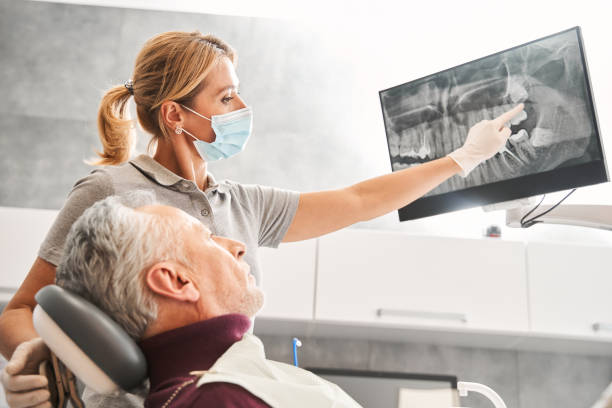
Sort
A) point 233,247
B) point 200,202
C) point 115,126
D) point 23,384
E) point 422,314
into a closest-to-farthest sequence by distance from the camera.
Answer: point 23,384 → point 233,247 → point 200,202 → point 115,126 → point 422,314

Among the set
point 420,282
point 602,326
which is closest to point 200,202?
point 420,282

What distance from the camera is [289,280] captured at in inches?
101

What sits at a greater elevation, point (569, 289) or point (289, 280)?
point (289, 280)

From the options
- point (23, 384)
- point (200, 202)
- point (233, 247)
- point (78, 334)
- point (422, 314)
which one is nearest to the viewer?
point (78, 334)

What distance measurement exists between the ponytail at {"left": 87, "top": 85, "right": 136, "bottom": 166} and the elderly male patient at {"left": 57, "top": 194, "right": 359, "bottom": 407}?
1.90 feet

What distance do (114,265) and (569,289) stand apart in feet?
7.17

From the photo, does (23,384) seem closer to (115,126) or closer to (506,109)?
(115,126)

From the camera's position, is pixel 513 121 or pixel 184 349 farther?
pixel 513 121

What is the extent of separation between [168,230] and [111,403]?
0.34 m

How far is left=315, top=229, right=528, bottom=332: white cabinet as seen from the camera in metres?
2.55

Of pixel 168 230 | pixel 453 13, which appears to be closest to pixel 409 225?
pixel 453 13

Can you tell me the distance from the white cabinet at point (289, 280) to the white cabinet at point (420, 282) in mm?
47

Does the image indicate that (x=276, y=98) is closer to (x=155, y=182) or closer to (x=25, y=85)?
(x=25, y=85)

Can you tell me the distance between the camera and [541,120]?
5.91 ft
